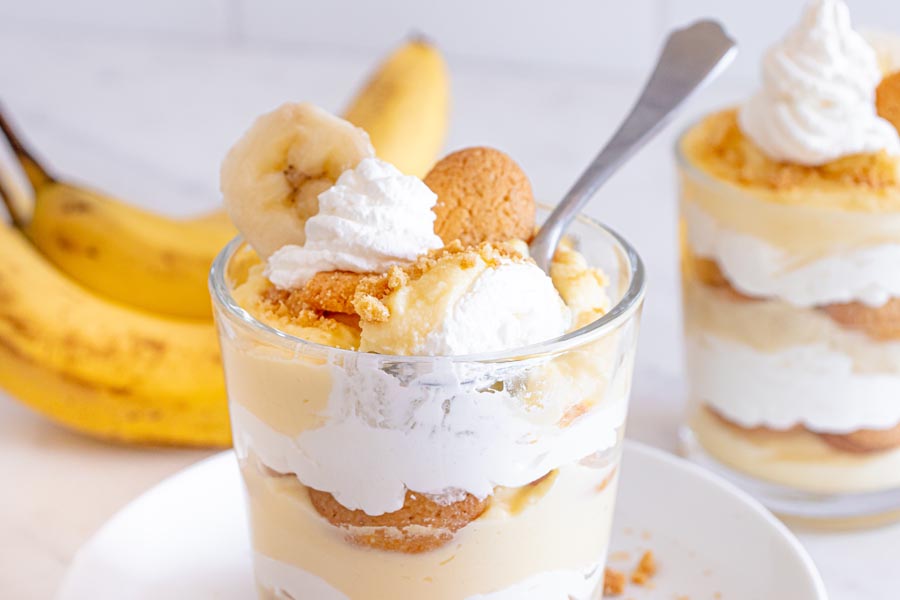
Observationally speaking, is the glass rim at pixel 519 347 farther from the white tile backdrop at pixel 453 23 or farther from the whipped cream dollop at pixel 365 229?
the white tile backdrop at pixel 453 23

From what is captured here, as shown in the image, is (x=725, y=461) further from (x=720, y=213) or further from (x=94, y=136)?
(x=94, y=136)

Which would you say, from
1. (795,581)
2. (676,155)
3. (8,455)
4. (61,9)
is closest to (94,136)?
(61,9)

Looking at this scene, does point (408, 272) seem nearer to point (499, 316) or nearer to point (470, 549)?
point (499, 316)

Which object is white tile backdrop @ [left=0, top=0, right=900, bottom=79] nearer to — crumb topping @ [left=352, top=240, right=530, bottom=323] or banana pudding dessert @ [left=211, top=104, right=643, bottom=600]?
banana pudding dessert @ [left=211, top=104, right=643, bottom=600]

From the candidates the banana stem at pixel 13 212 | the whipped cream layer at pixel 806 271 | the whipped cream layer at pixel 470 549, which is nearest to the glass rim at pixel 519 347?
the whipped cream layer at pixel 470 549

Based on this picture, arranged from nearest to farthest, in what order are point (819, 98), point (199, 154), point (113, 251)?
1. point (819, 98)
2. point (113, 251)
3. point (199, 154)

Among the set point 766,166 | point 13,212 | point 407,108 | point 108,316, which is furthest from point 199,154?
point 766,166

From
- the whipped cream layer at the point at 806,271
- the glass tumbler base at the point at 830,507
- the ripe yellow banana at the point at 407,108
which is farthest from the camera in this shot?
the ripe yellow banana at the point at 407,108

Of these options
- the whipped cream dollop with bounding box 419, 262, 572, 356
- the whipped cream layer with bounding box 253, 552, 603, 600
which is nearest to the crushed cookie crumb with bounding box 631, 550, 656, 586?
the whipped cream layer with bounding box 253, 552, 603, 600
